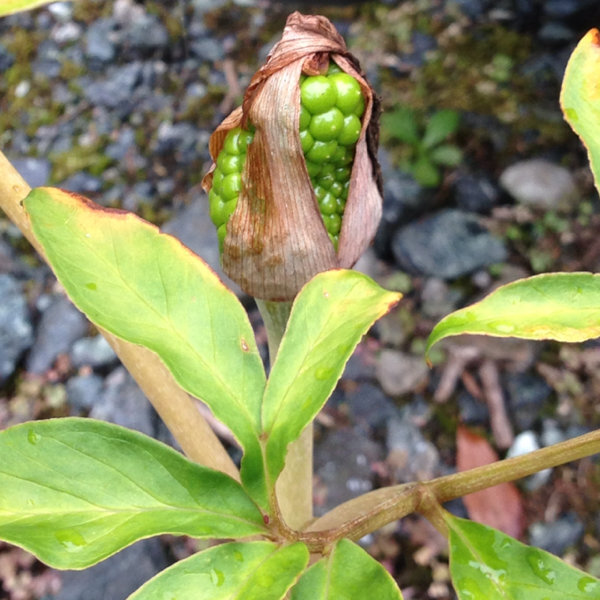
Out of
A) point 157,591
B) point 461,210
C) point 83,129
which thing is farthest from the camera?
point 83,129

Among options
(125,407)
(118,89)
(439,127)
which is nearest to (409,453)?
(125,407)

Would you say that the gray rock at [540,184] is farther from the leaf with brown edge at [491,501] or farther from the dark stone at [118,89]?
the dark stone at [118,89]

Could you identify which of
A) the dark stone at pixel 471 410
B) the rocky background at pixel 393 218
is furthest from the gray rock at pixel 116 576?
the dark stone at pixel 471 410

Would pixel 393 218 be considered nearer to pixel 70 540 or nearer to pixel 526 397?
pixel 526 397

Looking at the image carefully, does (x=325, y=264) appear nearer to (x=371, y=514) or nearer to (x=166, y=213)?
(x=371, y=514)

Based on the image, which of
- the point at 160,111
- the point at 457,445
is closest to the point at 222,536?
the point at 457,445
